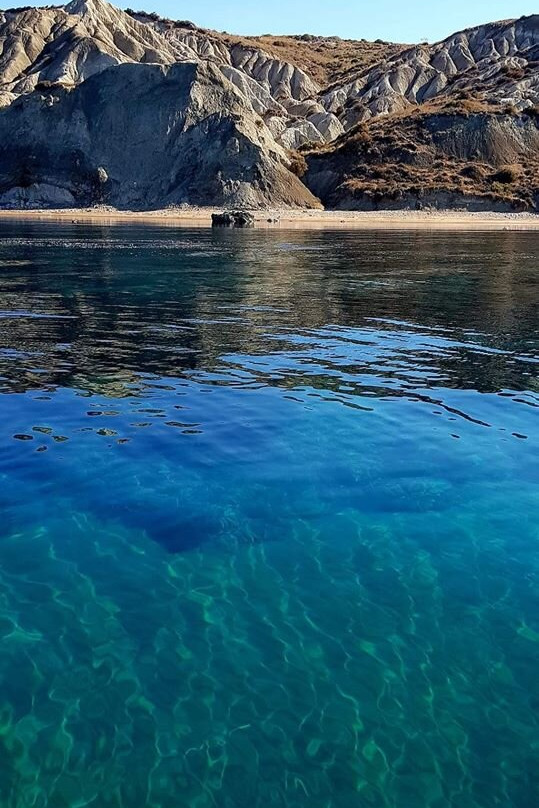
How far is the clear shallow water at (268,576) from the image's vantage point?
547 cm

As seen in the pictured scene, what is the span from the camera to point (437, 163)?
105 m

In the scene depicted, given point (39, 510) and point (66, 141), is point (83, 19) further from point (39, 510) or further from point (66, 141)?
point (39, 510)

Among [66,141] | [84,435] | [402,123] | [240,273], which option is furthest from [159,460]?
[402,123]

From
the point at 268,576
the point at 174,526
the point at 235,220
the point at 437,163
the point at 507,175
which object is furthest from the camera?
the point at 437,163

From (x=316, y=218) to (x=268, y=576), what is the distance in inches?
3404

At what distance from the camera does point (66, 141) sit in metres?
104

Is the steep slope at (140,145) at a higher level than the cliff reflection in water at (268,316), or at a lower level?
higher

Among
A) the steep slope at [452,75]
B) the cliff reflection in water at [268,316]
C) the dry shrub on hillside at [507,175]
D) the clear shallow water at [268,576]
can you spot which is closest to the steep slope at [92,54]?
the steep slope at [452,75]

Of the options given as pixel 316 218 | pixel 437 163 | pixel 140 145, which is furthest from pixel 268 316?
pixel 437 163

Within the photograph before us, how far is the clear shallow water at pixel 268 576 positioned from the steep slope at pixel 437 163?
8405 centimetres

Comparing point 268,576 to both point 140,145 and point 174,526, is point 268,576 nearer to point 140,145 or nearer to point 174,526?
point 174,526

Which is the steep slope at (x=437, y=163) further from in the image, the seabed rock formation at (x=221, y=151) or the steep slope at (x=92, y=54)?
the steep slope at (x=92, y=54)

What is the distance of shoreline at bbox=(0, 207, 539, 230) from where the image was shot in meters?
84.8

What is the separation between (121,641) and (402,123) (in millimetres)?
120505
